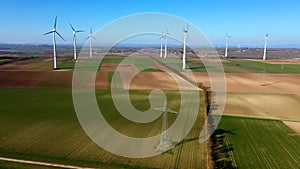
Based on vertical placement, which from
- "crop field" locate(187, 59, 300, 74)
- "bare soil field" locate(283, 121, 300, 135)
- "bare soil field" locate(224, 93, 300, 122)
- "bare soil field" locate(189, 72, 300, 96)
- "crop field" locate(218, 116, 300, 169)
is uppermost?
"crop field" locate(187, 59, 300, 74)

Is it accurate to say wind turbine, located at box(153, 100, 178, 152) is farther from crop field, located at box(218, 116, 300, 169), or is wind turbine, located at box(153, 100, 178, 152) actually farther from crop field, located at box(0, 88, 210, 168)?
crop field, located at box(218, 116, 300, 169)

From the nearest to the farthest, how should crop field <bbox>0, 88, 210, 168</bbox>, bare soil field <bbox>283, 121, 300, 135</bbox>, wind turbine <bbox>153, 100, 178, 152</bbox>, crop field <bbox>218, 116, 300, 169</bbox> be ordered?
1. crop field <bbox>0, 88, 210, 168</bbox>
2. crop field <bbox>218, 116, 300, 169</bbox>
3. wind turbine <bbox>153, 100, 178, 152</bbox>
4. bare soil field <bbox>283, 121, 300, 135</bbox>

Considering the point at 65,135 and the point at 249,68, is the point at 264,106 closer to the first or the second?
the point at 65,135

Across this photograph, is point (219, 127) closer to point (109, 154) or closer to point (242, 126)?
point (242, 126)

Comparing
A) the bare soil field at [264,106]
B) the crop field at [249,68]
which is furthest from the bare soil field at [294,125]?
the crop field at [249,68]

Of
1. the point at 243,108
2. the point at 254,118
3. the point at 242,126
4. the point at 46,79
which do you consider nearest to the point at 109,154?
the point at 242,126

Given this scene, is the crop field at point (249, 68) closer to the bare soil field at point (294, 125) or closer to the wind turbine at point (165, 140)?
the bare soil field at point (294, 125)

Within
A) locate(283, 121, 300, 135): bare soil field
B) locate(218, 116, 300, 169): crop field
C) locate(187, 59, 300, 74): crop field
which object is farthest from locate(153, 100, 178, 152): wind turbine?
locate(187, 59, 300, 74): crop field
